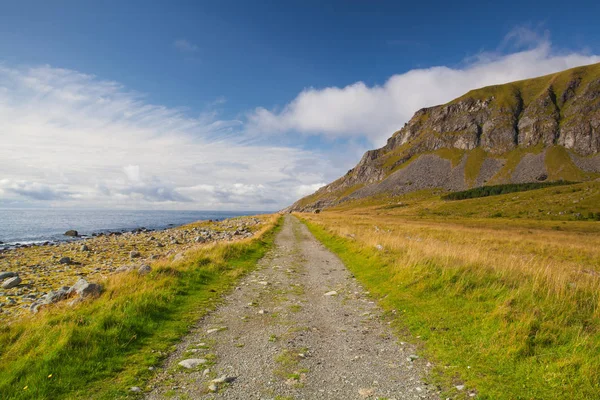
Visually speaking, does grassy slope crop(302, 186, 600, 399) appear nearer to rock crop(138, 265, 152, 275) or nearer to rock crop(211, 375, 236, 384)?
rock crop(211, 375, 236, 384)

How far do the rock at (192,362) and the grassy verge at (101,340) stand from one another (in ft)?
1.94

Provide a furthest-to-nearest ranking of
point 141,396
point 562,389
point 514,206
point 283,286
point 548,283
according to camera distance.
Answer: point 514,206
point 283,286
point 548,283
point 141,396
point 562,389

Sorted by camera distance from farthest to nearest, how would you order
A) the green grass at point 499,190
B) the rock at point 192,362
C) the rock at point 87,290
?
1. the green grass at point 499,190
2. the rock at point 87,290
3. the rock at point 192,362

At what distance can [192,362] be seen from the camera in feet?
21.1

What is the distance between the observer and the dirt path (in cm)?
532

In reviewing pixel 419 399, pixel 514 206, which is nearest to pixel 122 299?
pixel 419 399

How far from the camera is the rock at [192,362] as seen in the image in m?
6.27

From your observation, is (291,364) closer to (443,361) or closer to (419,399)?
(419,399)

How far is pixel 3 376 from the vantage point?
5.47m

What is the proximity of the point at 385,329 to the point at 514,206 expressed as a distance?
120 meters

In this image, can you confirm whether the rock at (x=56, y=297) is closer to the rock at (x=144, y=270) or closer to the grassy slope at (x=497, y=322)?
the rock at (x=144, y=270)

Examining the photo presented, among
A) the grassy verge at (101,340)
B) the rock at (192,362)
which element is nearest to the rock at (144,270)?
Result: the grassy verge at (101,340)

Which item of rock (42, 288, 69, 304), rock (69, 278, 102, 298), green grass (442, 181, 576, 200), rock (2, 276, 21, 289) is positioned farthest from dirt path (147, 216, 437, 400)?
green grass (442, 181, 576, 200)

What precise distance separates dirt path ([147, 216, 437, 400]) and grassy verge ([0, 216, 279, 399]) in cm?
72
